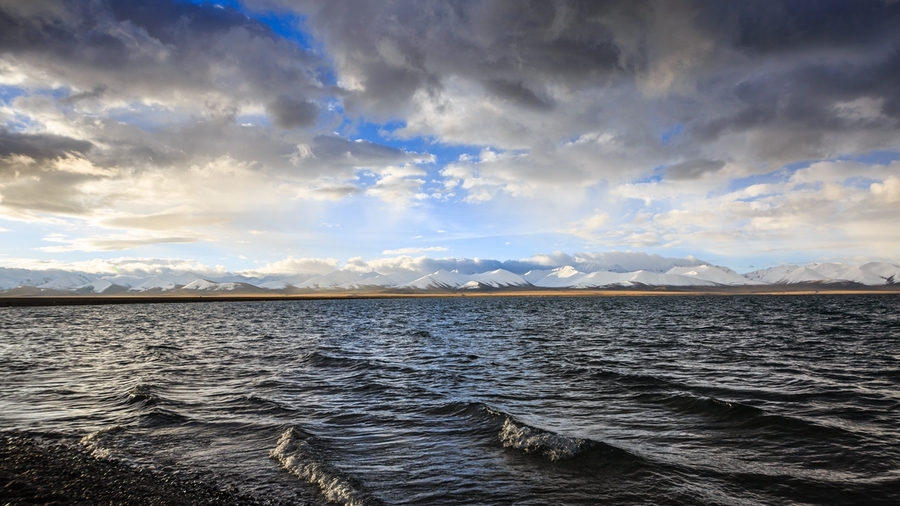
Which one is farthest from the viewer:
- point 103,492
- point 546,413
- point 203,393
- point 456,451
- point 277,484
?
point 203,393

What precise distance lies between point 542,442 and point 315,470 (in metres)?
6.18

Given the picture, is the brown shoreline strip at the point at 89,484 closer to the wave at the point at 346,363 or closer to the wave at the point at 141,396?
the wave at the point at 141,396

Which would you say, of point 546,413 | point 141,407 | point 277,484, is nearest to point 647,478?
point 546,413

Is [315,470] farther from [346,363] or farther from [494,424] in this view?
[346,363]

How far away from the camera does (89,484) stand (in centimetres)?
951

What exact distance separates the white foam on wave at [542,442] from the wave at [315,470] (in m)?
4.90

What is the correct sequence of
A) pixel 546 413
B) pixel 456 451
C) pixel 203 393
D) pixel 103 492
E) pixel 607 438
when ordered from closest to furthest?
1. pixel 103 492
2. pixel 456 451
3. pixel 607 438
4. pixel 546 413
5. pixel 203 393

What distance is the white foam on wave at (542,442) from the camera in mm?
12312

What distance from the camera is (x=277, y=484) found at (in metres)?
10.0

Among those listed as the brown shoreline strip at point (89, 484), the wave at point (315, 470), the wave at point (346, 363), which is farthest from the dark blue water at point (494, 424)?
the brown shoreline strip at point (89, 484)

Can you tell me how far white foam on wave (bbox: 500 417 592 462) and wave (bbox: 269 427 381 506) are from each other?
490cm

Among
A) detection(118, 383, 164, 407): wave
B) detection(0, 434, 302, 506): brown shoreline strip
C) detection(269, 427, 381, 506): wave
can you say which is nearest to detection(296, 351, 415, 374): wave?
detection(118, 383, 164, 407): wave

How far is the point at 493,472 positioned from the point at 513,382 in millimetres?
12071

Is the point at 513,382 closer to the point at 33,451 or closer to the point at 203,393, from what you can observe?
the point at 203,393
